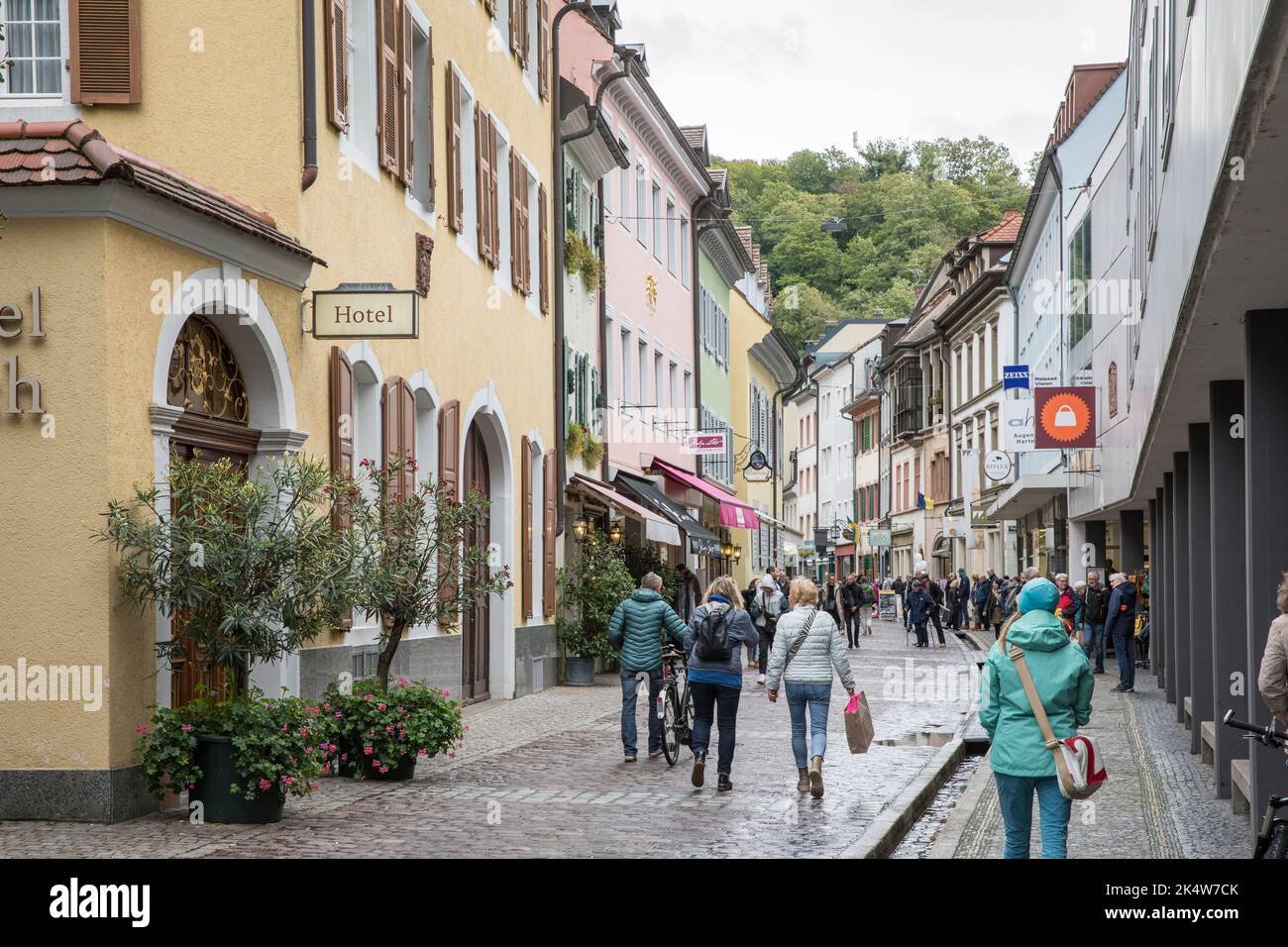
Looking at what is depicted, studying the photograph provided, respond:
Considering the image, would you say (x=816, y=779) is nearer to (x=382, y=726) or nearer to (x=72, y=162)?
(x=382, y=726)

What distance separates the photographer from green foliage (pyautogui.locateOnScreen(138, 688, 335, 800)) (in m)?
11.0

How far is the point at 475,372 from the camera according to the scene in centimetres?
2044

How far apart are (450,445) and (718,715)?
20.5 feet

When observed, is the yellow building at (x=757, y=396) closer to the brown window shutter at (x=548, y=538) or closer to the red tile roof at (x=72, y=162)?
the brown window shutter at (x=548, y=538)

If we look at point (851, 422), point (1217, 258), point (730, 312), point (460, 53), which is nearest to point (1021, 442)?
point (730, 312)

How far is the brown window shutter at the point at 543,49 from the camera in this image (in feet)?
82.0

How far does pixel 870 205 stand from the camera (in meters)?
65.0

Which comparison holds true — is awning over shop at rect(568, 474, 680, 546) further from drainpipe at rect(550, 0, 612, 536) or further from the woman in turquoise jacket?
the woman in turquoise jacket

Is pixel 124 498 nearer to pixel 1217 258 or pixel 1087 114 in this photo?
pixel 1217 258

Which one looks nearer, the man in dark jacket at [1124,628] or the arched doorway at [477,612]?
the arched doorway at [477,612]

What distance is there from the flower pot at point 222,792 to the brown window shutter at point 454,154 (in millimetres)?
9223

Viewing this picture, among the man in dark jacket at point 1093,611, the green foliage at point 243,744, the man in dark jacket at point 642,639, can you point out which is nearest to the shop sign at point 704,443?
the man in dark jacket at point 1093,611

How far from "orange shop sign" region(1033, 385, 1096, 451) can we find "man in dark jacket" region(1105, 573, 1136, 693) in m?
5.95
